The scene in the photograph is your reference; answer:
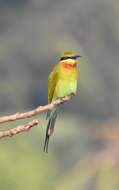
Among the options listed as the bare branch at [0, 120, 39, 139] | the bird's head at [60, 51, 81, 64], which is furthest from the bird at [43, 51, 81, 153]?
the bare branch at [0, 120, 39, 139]

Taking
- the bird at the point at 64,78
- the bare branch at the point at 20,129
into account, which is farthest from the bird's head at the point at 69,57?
the bare branch at the point at 20,129

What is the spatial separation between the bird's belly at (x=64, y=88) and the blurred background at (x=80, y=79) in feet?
17.9

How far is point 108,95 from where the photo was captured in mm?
9906

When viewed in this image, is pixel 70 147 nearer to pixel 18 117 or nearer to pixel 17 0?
pixel 17 0

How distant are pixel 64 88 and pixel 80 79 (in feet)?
22.0

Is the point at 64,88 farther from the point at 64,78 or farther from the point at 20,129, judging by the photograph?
the point at 20,129

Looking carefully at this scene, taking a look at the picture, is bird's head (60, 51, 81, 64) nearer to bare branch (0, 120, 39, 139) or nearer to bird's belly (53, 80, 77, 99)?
bird's belly (53, 80, 77, 99)

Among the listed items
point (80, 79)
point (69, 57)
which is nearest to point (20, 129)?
point (69, 57)

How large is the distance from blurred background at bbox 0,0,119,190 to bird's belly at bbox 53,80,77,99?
215 inches

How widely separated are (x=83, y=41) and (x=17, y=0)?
1.49 m

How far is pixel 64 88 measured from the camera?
66.6 inches

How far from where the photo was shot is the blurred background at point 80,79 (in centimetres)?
808

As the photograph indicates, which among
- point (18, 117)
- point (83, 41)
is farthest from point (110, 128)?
point (18, 117)

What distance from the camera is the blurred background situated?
8.08m
